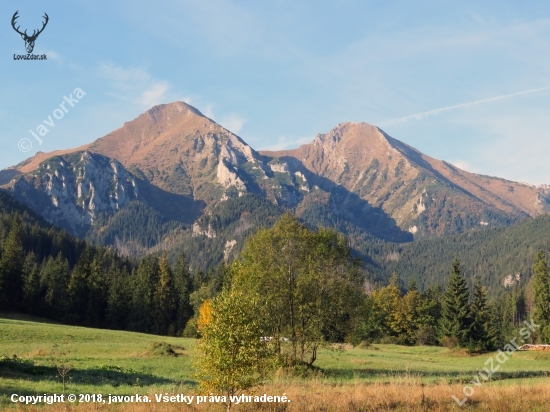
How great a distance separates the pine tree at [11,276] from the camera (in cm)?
9938

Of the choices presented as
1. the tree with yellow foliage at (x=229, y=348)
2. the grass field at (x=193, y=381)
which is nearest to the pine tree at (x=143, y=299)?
the grass field at (x=193, y=381)

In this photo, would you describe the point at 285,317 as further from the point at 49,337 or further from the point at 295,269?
the point at 49,337

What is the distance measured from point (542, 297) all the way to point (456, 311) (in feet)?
58.5

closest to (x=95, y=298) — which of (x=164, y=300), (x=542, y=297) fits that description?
(x=164, y=300)

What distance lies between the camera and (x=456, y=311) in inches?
3317

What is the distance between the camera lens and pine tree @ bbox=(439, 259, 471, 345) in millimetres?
81562

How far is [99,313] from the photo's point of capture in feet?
362

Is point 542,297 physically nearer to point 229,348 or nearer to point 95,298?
point 229,348

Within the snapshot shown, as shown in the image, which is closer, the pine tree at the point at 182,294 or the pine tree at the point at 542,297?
the pine tree at the point at 542,297

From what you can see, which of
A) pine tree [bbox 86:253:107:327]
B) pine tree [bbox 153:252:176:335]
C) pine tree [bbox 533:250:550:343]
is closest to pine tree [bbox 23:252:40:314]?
pine tree [bbox 86:253:107:327]

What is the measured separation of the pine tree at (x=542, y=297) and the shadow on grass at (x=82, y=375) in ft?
259

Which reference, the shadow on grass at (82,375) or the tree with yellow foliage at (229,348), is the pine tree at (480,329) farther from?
the tree with yellow foliage at (229,348)

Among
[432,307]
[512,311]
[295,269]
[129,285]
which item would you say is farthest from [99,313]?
[512,311]

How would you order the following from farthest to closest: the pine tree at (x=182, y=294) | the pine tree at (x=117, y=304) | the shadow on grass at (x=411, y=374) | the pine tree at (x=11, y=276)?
the pine tree at (x=182, y=294), the pine tree at (x=117, y=304), the pine tree at (x=11, y=276), the shadow on grass at (x=411, y=374)
